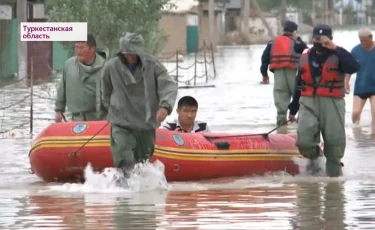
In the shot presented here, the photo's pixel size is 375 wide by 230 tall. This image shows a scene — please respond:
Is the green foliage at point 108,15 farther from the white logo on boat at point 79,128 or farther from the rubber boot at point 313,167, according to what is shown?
the white logo on boat at point 79,128

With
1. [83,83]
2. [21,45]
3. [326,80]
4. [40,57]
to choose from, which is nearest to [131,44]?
[83,83]

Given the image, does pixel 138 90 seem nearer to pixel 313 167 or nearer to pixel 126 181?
pixel 126 181

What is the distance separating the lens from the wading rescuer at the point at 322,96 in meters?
13.4

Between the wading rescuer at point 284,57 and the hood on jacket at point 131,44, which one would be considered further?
the wading rescuer at point 284,57

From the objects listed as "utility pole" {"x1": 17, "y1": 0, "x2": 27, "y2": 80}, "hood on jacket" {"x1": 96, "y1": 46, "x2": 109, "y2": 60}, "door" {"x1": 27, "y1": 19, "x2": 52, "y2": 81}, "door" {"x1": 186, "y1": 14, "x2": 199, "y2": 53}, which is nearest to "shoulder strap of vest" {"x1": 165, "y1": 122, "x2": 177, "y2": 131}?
"hood on jacket" {"x1": 96, "y1": 46, "x2": 109, "y2": 60}

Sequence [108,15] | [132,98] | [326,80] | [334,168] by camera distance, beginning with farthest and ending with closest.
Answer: [108,15] → [334,168] → [326,80] → [132,98]

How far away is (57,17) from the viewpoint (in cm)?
2834

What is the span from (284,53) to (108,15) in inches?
393

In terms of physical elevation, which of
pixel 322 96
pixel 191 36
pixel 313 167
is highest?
pixel 322 96

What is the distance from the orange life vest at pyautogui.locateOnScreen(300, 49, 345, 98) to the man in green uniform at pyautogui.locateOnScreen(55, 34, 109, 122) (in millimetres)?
2083

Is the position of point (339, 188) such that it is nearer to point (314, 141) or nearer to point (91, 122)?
point (314, 141)

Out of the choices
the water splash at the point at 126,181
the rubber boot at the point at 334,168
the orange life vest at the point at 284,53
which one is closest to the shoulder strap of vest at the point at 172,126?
the water splash at the point at 126,181

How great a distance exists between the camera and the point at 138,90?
491 inches

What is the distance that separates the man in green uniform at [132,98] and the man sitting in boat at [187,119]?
3.50 feet
